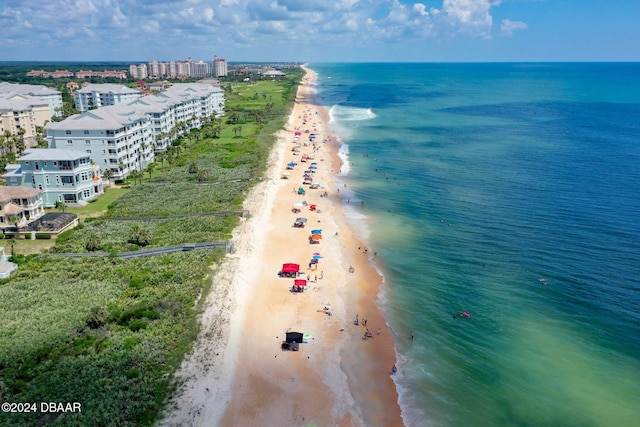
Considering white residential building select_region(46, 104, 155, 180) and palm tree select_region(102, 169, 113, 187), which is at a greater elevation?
white residential building select_region(46, 104, 155, 180)

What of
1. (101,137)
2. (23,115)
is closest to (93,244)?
(101,137)

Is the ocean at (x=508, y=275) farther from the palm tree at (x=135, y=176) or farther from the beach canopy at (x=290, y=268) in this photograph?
the palm tree at (x=135, y=176)

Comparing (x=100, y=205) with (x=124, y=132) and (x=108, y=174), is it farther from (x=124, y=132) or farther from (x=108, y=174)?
(x=124, y=132)

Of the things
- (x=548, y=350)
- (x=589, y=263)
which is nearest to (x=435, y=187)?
(x=589, y=263)

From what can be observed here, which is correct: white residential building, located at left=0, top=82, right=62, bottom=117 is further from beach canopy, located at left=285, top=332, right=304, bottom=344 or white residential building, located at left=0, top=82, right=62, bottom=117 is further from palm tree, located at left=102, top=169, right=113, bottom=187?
beach canopy, located at left=285, top=332, right=304, bottom=344

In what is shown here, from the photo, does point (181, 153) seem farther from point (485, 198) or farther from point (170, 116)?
point (485, 198)

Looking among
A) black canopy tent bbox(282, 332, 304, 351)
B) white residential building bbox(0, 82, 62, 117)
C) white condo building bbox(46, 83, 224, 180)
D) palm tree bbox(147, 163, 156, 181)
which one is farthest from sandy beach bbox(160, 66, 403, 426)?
white residential building bbox(0, 82, 62, 117)
